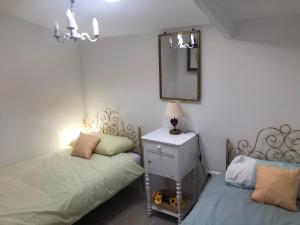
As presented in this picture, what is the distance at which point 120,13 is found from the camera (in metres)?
2.53

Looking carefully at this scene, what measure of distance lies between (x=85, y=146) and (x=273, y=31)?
2.32 meters

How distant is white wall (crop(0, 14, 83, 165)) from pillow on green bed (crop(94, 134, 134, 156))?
734 mm

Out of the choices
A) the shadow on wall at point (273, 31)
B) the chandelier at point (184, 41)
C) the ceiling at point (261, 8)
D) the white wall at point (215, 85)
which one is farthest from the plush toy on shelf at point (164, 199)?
the ceiling at point (261, 8)

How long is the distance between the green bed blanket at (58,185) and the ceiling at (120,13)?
152cm

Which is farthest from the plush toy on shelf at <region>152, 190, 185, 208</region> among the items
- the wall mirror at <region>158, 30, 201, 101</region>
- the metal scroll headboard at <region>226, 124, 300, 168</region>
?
the wall mirror at <region>158, 30, 201, 101</region>

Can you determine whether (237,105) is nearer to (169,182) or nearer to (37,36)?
(169,182)

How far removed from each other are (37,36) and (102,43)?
2.60 feet

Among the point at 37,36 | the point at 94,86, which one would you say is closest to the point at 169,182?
the point at 94,86

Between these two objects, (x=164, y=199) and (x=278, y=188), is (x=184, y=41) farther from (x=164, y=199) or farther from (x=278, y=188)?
(x=164, y=199)

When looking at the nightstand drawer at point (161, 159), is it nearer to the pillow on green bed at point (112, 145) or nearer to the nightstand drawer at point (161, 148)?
the nightstand drawer at point (161, 148)

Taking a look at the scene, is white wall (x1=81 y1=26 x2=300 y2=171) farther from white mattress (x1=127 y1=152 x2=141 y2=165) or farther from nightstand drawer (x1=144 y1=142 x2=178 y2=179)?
nightstand drawer (x1=144 y1=142 x2=178 y2=179)

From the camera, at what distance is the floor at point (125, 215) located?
2.75 m

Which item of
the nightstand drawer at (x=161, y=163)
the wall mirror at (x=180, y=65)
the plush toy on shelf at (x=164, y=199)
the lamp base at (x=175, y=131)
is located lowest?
the plush toy on shelf at (x=164, y=199)

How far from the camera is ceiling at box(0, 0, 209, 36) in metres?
2.29
